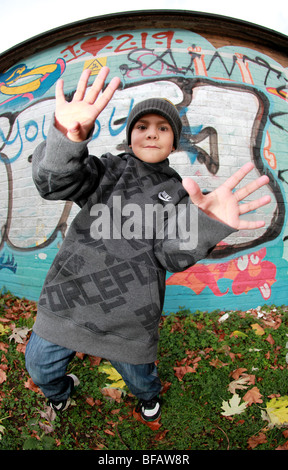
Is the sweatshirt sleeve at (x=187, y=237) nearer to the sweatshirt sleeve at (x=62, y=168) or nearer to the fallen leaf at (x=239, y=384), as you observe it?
the sweatshirt sleeve at (x=62, y=168)

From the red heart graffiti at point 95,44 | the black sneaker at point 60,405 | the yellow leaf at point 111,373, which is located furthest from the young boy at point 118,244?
the red heart graffiti at point 95,44

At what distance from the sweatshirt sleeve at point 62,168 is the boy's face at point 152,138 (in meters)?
0.31

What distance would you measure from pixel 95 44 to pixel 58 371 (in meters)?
4.50

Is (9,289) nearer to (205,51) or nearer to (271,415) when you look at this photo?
(271,415)

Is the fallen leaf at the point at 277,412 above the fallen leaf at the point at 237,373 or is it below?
below

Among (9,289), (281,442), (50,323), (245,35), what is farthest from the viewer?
(9,289)

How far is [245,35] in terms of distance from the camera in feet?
13.6

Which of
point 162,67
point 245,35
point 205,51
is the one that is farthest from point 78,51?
point 245,35

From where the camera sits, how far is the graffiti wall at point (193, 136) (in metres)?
3.76

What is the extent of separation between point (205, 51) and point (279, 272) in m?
3.48

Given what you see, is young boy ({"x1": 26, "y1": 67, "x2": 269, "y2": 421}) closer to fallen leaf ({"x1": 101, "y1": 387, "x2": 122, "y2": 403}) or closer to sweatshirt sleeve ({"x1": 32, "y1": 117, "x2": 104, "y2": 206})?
sweatshirt sleeve ({"x1": 32, "y1": 117, "x2": 104, "y2": 206})

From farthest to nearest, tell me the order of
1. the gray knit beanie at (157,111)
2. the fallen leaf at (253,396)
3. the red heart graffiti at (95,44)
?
the red heart graffiti at (95,44) < the fallen leaf at (253,396) < the gray knit beanie at (157,111)

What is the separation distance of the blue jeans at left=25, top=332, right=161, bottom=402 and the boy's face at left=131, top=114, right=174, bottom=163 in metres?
1.31

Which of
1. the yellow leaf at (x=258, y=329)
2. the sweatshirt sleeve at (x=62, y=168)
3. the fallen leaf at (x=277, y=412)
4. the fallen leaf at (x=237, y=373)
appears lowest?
the fallen leaf at (x=277, y=412)
